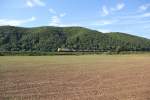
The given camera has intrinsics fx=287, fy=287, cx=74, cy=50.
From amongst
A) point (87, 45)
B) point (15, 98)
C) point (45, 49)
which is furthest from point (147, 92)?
point (87, 45)

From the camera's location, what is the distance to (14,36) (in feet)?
635

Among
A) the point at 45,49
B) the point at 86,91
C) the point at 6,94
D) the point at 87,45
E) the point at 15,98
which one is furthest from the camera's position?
the point at 87,45

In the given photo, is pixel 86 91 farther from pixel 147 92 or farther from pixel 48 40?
pixel 48 40

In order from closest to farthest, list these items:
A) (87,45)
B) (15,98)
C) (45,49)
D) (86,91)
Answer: (15,98) → (86,91) → (45,49) → (87,45)

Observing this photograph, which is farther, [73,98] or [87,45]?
[87,45]

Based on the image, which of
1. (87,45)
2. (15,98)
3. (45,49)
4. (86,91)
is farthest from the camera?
(87,45)

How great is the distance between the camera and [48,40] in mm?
191375

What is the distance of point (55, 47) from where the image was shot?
183625mm

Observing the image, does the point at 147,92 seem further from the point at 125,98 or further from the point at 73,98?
the point at 73,98

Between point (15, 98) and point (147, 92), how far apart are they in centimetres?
597

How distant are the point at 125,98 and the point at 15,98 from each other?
4499 millimetres

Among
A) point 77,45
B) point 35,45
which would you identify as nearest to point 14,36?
point 35,45

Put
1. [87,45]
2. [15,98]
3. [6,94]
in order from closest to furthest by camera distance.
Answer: [15,98] < [6,94] < [87,45]

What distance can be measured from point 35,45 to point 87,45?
34125 millimetres
